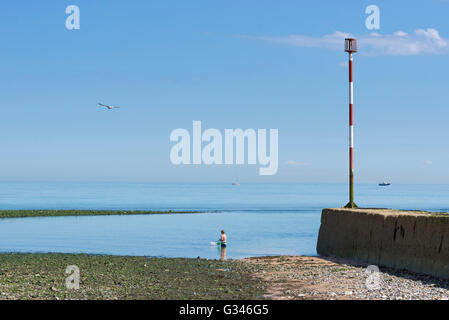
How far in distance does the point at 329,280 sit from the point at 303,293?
347 centimetres

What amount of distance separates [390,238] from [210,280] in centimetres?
842

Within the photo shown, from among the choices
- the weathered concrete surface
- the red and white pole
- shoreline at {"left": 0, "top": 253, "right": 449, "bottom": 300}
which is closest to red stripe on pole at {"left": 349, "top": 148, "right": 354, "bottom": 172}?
the red and white pole

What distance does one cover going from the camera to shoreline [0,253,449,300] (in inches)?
816

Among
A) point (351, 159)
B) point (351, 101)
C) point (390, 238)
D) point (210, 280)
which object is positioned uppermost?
point (351, 101)

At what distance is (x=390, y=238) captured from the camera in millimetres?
27266

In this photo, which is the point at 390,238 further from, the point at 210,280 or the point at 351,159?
the point at 210,280

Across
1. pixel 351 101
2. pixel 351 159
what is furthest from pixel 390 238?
pixel 351 101

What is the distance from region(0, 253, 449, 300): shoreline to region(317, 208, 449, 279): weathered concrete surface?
677 millimetres

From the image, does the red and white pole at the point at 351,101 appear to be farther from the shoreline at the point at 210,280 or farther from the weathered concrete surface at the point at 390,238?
the shoreline at the point at 210,280

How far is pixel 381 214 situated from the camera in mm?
28312

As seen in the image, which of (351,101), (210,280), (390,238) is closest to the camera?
(210,280)

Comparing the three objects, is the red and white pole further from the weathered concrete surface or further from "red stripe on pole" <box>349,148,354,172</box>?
the weathered concrete surface

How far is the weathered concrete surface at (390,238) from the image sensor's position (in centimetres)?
2370
